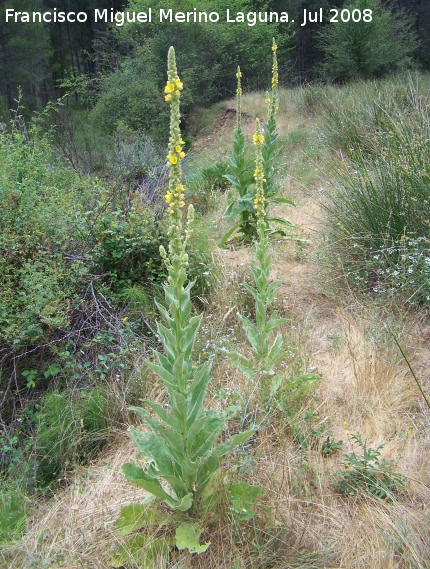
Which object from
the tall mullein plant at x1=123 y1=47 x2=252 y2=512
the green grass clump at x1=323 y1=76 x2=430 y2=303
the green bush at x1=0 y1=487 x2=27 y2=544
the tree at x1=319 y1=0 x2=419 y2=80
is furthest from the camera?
the tree at x1=319 y1=0 x2=419 y2=80

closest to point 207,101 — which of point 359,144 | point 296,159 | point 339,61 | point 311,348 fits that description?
point 339,61

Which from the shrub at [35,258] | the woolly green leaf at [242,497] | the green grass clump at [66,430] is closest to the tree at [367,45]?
the shrub at [35,258]

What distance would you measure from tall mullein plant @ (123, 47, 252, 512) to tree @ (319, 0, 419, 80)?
643 inches

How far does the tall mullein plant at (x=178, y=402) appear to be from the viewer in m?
1.72

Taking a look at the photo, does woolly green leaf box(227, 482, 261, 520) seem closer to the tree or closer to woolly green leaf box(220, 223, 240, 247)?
woolly green leaf box(220, 223, 240, 247)

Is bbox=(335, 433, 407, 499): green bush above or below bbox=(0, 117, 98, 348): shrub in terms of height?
below

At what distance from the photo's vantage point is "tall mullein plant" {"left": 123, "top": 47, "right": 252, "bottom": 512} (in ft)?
5.65

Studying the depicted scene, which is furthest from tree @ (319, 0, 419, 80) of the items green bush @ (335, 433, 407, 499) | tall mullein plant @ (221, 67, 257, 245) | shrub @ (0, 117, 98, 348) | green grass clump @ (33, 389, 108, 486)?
green bush @ (335, 433, 407, 499)

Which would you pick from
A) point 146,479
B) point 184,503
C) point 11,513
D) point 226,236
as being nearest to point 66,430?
point 11,513

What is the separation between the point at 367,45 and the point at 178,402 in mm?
17657

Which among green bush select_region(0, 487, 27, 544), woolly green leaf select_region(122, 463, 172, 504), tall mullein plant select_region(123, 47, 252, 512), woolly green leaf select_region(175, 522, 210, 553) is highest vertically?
tall mullein plant select_region(123, 47, 252, 512)

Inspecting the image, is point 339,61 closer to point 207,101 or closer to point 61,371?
point 207,101

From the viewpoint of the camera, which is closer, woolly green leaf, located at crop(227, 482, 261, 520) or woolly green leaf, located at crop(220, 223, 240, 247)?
woolly green leaf, located at crop(227, 482, 261, 520)

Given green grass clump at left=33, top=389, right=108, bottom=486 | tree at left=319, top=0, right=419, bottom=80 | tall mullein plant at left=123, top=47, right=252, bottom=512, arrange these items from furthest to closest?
tree at left=319, top=0, right=419, bottom=80
green grass clump at left=33, top=389, right=108, bottom=486
tall mullein plant at left=123, top=47, right=252, bottom=512
